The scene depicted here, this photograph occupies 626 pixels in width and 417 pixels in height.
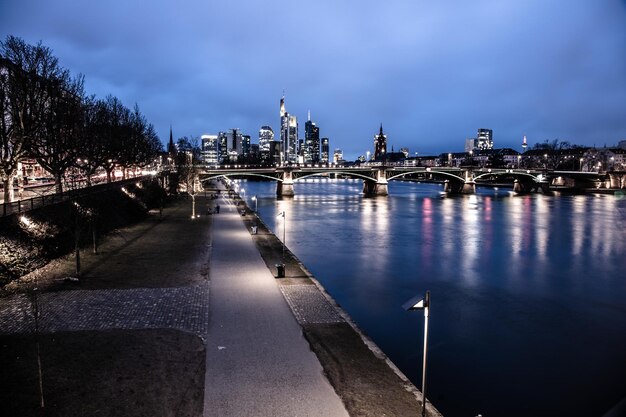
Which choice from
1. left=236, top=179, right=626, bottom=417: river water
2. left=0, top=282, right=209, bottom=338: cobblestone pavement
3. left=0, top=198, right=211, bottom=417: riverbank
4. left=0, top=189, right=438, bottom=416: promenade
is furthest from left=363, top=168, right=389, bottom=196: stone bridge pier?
left=0, top=282, right=209, bottom=338: cobblestone pavement

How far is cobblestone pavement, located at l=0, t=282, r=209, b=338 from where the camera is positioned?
1451 cm

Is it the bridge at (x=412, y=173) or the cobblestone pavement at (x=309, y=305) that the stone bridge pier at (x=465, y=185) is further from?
the cobblestone pavement at (x=309, y=305)

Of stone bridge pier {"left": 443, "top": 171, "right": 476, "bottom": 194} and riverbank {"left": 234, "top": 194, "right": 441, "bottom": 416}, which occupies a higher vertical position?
stone bridge pier {"left": 443, "top": 171, "right": 476, "bottom": 194}

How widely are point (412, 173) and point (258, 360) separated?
95.6m

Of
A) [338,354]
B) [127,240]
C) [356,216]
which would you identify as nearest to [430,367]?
[338,354]

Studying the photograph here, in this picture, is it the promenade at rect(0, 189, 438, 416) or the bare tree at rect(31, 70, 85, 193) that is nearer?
the promenade at rect(0, 189, 438, 416)

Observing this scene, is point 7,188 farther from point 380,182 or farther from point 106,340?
point 380,182

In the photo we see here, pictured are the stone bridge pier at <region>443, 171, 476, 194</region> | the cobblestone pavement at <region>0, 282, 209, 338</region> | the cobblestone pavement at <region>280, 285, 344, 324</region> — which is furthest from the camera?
the stone bridge pier at <region>443, 171, 476, 194</region>

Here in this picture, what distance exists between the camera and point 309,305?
17.1 m

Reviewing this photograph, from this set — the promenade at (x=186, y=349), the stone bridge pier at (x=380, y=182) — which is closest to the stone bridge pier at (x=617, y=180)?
the stone bridge pier at (x=380, y=182)

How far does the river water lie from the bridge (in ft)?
134

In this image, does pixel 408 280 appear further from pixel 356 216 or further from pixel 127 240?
pixel 356 216

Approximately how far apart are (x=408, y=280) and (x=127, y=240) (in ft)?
65.5

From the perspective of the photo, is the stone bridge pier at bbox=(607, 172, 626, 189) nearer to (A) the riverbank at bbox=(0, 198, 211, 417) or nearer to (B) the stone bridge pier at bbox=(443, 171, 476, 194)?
(B) the stone bridge pier at bbox=(443, 171, 476, 194)
